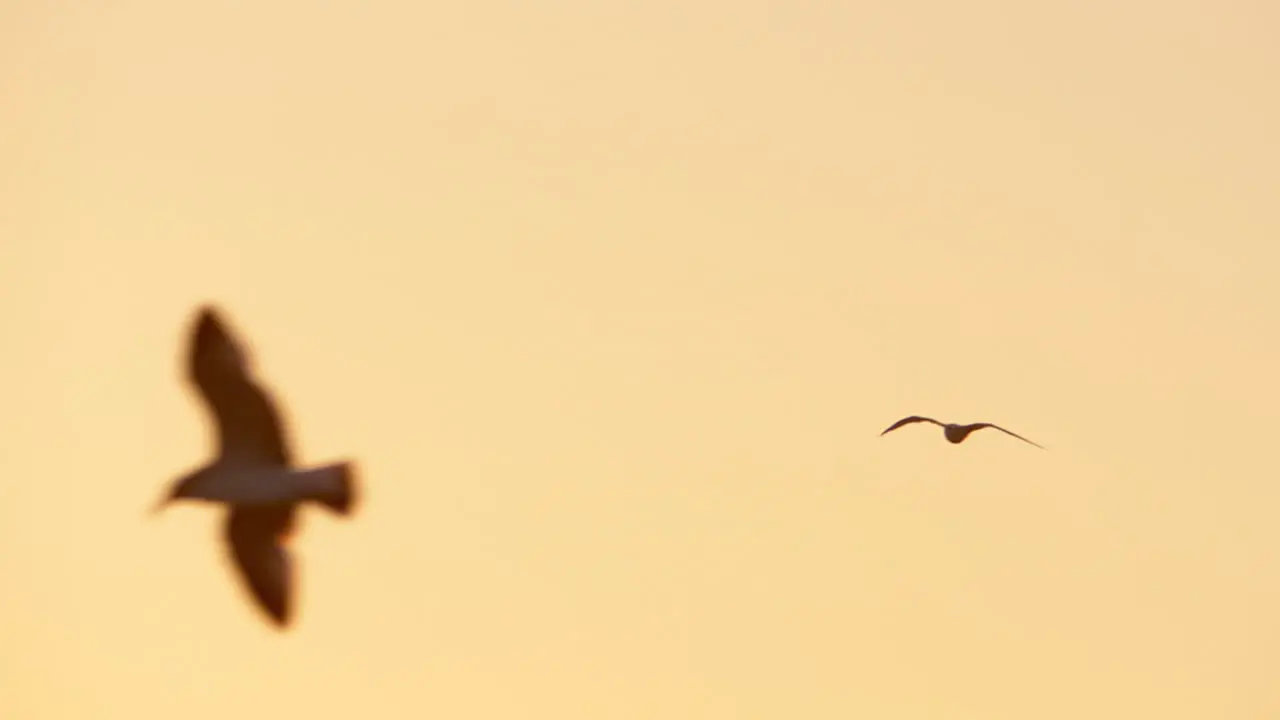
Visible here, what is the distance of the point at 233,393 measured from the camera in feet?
131

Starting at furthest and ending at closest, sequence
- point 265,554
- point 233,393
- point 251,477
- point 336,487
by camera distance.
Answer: point 265,554 < point 233,393 < point 251,477 < point 336,487

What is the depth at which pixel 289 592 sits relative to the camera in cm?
3938

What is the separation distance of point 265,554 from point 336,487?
5.99 ft

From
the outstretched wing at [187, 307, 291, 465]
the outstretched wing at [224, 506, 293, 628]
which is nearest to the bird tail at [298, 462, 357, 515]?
the outstretched wing at [187, 307, 291, 465]

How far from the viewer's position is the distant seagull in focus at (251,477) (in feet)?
128

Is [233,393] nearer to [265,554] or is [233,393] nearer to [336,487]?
[265,554]

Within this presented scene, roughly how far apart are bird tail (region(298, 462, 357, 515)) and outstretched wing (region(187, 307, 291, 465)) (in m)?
0.51

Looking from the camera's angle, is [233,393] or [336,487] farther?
[233,393]


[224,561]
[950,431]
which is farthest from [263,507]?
[950,431]

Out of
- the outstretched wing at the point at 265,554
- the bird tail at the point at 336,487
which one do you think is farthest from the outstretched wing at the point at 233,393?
the outstretched wing at the point at 265,554

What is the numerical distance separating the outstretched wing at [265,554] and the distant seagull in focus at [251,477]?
0.04ft

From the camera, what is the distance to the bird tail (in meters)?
38.4

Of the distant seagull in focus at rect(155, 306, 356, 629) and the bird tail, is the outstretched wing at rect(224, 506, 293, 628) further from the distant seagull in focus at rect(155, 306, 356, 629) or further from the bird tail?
the bird tail

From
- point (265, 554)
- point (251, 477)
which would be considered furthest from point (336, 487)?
point (265, 554)
